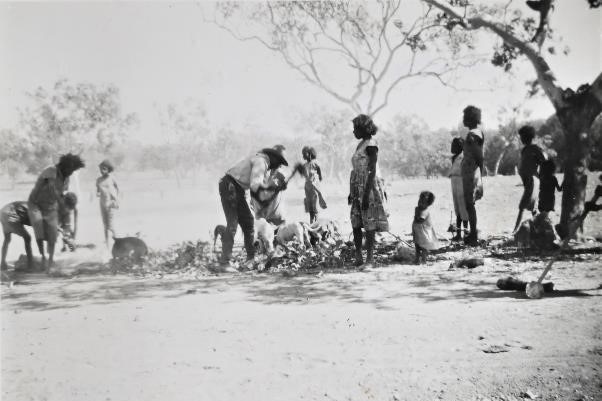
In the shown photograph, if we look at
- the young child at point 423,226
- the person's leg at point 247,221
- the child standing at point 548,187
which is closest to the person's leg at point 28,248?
the person's leg at point 247,221

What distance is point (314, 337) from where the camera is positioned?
3.65 m

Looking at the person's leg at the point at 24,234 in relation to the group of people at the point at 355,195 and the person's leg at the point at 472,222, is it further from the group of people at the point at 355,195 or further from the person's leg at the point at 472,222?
the person's leg at the point at 472,222

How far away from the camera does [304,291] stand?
5.06 metres

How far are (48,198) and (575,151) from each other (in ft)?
23.5

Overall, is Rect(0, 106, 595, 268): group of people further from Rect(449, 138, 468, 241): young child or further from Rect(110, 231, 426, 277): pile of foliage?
Rect(110, 231, 426, 277): pile of foliage

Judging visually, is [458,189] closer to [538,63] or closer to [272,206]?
[538,63]

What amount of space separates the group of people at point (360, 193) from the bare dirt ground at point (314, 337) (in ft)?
1.89

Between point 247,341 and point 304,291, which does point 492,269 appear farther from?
point 247,341

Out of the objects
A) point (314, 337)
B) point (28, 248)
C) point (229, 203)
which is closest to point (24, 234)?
point (28, 248)

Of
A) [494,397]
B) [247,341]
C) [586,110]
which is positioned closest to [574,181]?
[586,110]

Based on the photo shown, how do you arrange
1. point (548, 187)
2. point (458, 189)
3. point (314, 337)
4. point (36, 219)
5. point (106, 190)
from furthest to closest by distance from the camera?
point (106, 190)
point (458, 189)
point (548, 187)
point (36, 219)
point (314, 337)

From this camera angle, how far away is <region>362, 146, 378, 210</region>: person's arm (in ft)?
18.9

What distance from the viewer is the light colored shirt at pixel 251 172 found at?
594 centimetres

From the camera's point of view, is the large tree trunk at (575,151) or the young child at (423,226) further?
the large tree trunk at (575,151)
